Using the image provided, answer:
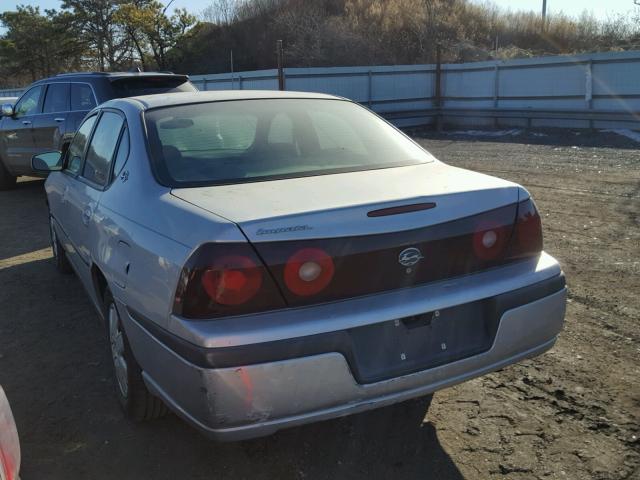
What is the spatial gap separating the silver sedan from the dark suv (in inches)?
190

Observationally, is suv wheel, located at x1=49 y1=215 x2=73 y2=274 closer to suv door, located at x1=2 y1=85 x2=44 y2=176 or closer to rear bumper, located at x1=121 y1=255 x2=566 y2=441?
rear bumper, located at x1=121 y1=255 x2=566 y2=441

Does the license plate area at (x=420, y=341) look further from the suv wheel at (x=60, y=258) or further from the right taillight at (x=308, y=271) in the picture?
the suv wheel at (x=60, y=258)

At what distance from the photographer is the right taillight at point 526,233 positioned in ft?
8.73

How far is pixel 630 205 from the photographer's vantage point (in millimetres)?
7020

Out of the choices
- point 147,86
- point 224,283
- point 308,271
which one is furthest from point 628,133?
point 224,283

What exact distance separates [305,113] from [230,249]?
60.9 inches

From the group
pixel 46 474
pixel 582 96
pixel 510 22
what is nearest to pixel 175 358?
pixel 46 474

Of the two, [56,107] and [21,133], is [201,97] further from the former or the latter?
[21,133]

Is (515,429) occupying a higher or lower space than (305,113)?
lower

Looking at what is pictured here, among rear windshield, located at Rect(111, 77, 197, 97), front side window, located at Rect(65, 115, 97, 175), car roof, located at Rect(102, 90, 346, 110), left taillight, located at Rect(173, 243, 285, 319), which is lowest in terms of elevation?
left taillight, located at Rect(173, 243, 285, 319)

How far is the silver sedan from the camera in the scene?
2.16 meters

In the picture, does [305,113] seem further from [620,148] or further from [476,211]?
[620,148]

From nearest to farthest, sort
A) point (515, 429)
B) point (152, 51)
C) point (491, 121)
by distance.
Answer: point (515, 429) → point (491, 121) → point (152, 51)

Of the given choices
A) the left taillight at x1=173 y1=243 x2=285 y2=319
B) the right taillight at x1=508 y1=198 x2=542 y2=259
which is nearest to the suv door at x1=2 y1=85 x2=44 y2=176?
the left taillight at x1=173 y1=243 x2=285 y2=319
